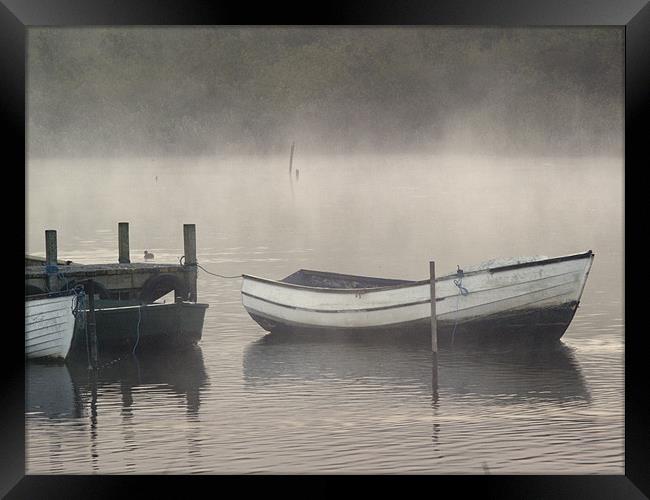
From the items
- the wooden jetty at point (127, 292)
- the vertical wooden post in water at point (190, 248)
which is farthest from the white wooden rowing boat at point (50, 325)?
the vertical wooden post in water at point (190, 248)

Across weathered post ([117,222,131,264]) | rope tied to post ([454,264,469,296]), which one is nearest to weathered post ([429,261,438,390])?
rope tied to post ([454,264,469,296])

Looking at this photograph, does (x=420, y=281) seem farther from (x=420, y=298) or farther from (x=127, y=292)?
(x=127, y=292)

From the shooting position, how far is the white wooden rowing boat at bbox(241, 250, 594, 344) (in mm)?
6875

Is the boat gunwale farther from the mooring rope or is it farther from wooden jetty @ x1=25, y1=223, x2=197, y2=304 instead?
wooden jetty @ x1=25, y1=223, x2=197, y2=304

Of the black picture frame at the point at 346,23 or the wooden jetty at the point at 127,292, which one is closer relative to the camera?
the black picture frame at the point at 346,23

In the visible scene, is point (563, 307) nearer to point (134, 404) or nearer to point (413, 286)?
point (413, 286)

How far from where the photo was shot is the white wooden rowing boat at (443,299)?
22.6ft

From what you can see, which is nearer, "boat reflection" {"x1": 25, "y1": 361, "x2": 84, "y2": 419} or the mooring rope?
"boat reflection" {"x1": 25, "y1": 361, "x2": 84, "y2": 419}

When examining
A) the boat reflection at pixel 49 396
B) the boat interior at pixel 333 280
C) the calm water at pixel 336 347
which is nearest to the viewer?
the calm water at pixel 336 347

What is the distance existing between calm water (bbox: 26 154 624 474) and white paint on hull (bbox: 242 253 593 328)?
0.57 ft

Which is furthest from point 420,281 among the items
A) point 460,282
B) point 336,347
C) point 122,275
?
point 122,275

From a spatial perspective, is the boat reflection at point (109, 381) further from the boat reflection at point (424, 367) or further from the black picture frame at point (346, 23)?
the black picture frame at point (346, 23)

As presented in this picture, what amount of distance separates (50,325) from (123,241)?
112 cm

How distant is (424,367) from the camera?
6.99 metres
